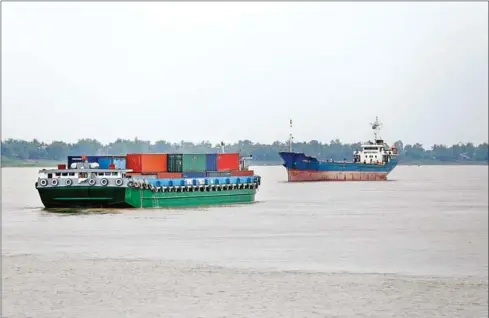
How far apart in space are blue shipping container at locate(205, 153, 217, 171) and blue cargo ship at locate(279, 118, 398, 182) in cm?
4141

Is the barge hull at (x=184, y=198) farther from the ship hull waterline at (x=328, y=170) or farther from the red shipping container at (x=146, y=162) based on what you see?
the ship hull waterline at (x=328, y=170)

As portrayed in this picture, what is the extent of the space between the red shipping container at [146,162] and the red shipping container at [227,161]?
495 centimetres

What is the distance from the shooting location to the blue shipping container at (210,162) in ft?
176

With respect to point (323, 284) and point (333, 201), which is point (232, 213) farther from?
point (323, 284)

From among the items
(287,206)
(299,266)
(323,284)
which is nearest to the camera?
(323,284)

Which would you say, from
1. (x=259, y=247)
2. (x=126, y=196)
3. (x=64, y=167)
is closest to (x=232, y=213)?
(x=126, y=196)

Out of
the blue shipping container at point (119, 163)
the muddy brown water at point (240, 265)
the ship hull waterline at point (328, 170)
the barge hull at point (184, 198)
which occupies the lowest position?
the muddy brown water at point (240, 265)

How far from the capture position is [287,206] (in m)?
56.3

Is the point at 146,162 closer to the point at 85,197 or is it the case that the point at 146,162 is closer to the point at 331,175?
the point at 85,197

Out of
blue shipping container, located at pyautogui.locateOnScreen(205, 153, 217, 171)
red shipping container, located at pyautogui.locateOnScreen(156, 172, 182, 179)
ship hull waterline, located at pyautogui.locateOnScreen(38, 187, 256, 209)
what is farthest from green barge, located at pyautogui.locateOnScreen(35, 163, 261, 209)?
blue shipping container, located at pyautogui.locateOnScreen(205, 153, 217, 171)

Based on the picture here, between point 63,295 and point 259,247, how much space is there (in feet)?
37.6

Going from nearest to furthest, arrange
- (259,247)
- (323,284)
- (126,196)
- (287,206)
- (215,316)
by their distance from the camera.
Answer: (215,316)
(323,284)
(259,247)
(126,196)
(287,206)

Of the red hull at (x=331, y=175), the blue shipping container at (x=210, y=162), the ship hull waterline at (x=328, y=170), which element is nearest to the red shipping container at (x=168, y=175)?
the blue shipping container at (x=210, y=162)

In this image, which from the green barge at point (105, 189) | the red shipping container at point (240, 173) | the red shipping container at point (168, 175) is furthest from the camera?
the red shipping container at point (240, 173)
